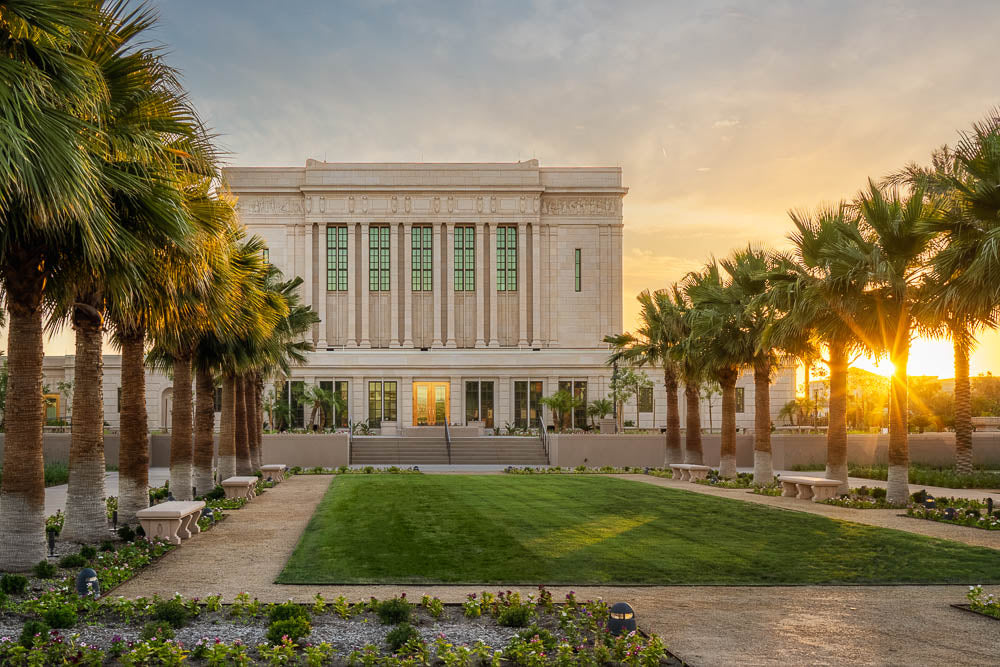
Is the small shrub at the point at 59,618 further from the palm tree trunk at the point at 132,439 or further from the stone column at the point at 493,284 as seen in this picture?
the stone column at the point at 493,284

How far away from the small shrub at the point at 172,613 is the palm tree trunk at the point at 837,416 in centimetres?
1701

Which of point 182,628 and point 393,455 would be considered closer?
point 182,628

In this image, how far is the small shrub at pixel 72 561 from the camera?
12.1 meters

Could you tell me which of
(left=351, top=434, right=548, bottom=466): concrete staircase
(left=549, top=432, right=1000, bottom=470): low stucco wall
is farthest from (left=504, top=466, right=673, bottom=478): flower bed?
(left=351, top=434, right=548, bottom=466): concrete staircase

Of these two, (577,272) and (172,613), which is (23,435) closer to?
(172,613)

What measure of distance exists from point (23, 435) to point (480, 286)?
60660mm

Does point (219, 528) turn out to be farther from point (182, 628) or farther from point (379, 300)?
point (379, 300)

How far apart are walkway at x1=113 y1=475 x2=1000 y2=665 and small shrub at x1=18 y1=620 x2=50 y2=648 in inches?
93.3

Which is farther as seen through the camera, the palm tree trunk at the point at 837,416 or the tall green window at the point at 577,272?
the tall green window at the point at 577,272

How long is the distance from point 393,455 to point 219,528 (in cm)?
2592

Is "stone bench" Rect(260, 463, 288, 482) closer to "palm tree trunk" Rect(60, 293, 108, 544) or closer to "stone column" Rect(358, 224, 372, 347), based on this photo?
"palm tree trunk" Rect(60, 293, 108, 544)

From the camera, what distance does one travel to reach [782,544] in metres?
14.3

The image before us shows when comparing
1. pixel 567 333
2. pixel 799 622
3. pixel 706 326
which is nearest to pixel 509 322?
pixel 567 333

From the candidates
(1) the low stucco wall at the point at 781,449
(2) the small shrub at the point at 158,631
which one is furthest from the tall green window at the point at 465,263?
(2) the small shrub at the point at 158,631
